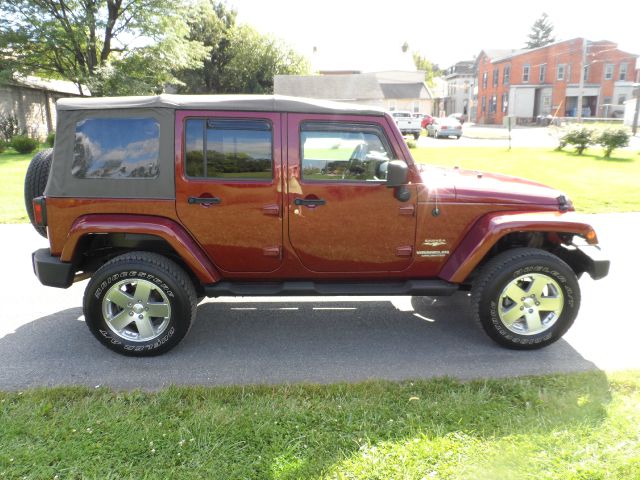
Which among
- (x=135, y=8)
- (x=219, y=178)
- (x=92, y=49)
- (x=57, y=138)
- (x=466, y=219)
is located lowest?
(x=466, y=219)

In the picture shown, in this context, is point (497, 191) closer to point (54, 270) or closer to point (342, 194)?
point (342, 194)

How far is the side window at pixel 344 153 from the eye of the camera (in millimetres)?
3939

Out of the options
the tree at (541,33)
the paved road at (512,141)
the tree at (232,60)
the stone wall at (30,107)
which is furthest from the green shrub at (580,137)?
the tree at (541,33)

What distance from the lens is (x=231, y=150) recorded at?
3.89 metres

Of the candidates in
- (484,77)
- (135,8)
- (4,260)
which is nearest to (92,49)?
(135,8)

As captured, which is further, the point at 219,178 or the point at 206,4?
the point at 206,4

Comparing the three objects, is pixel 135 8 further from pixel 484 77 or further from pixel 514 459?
pixel 484 77

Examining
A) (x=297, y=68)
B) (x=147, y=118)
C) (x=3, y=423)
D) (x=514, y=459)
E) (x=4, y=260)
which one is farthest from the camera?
(x=297, y=68)

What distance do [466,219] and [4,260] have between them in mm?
5947

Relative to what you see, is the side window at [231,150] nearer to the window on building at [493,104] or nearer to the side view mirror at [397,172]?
the side view mirror at [397,172]

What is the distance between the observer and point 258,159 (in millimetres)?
3893

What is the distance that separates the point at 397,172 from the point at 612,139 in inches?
778

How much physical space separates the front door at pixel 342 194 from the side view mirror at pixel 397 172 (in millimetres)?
168

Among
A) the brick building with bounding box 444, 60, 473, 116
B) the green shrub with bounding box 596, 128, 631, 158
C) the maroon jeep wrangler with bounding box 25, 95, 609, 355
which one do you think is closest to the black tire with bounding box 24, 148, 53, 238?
the maroon jeep wrangler with bounding box 25, 95, 609, 355
